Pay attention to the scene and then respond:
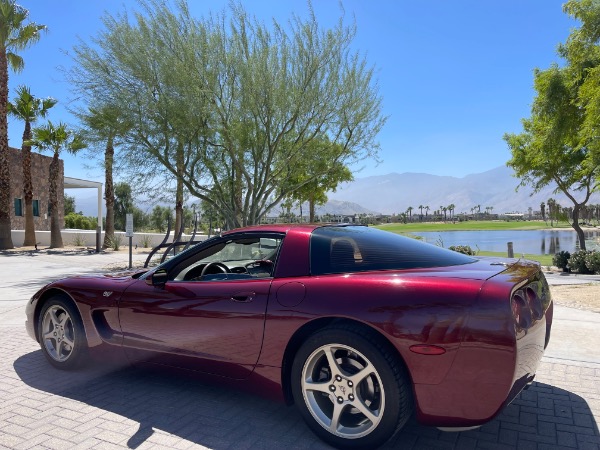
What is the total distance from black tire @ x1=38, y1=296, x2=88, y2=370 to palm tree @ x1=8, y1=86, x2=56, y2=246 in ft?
78.4

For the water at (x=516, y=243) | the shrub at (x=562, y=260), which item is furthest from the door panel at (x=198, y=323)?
the shrub at (x=562, y=260)

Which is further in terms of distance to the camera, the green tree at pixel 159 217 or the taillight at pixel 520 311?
the green tree at pixel 159 217

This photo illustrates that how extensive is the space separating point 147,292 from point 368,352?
196 centimetres

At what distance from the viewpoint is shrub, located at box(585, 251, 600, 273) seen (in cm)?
1733

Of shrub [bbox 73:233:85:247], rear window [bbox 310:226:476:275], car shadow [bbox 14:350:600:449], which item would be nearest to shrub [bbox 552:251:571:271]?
car shadow [bbox 14:350:600:449]

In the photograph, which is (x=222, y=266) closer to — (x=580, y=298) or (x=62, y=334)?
(x=62, y=334)

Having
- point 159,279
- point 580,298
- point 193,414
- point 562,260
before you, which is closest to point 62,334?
point 159,279

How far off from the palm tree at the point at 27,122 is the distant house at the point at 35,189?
366cm

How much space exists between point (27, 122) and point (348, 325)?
2784 centimetres

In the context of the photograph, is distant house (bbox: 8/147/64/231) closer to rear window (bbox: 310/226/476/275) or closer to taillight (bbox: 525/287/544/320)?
rear window (bbox: 310/226/476/275)

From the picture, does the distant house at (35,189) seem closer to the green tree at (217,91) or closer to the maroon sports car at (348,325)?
the green tree at (217,91)

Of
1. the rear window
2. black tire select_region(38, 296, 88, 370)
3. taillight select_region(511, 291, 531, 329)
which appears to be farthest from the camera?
black tire select_region(38, 296, 88, 370)

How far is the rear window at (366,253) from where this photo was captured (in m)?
3.26

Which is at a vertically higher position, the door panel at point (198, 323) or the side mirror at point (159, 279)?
the side mirror at point (159, 279)
